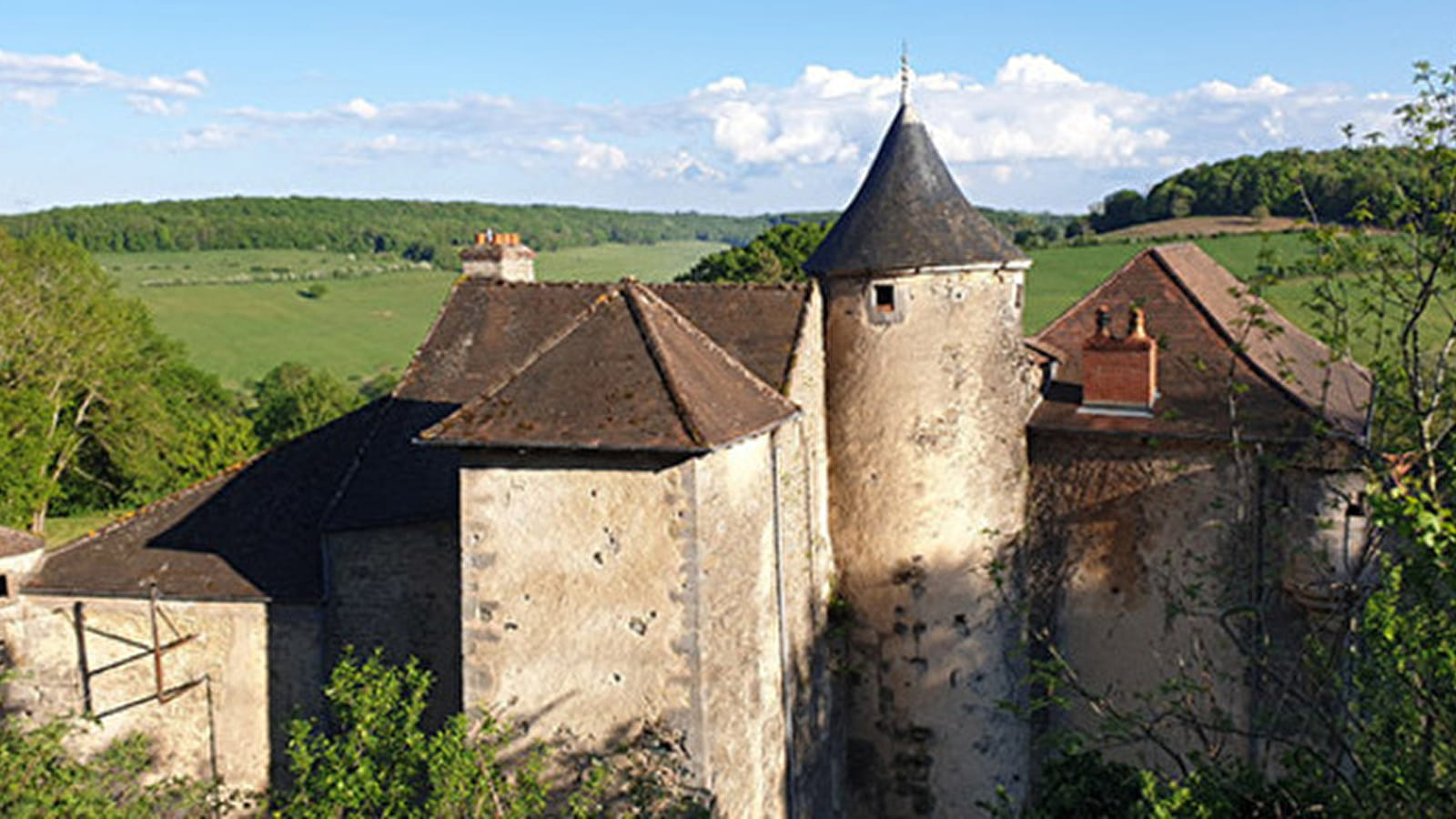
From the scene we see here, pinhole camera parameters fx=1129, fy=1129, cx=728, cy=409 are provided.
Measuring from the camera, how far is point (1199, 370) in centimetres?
1346

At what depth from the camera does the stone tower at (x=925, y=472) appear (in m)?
14.6

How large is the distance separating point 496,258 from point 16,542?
7888mm

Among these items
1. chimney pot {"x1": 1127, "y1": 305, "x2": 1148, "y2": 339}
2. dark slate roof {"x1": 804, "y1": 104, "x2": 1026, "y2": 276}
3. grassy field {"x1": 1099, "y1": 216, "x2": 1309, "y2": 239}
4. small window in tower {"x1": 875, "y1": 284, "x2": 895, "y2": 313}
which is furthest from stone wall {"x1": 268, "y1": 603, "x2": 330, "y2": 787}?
grassy field {"x1": 1099, "y1": 216, "x2": 1309, "y2": 239}

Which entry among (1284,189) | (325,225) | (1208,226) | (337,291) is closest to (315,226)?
(325,225)

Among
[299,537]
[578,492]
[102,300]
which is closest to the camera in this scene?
[578,492]

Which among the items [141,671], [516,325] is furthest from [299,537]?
[516,325]

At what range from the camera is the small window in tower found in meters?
14.5

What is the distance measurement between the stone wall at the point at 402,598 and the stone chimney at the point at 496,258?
5273mm

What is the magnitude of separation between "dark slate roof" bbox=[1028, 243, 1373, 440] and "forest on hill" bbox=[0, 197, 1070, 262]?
79035 millimetres

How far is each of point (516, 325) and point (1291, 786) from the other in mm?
11559

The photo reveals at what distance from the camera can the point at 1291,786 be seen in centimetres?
884

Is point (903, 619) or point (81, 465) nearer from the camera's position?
point (903, 619)

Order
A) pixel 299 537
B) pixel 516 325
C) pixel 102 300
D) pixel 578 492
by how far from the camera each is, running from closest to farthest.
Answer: pixel 578 492 → pixel 299 537 → pixel 516 325 → pixel 102 300

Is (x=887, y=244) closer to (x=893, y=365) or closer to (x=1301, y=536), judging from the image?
(x=893, y=365)
